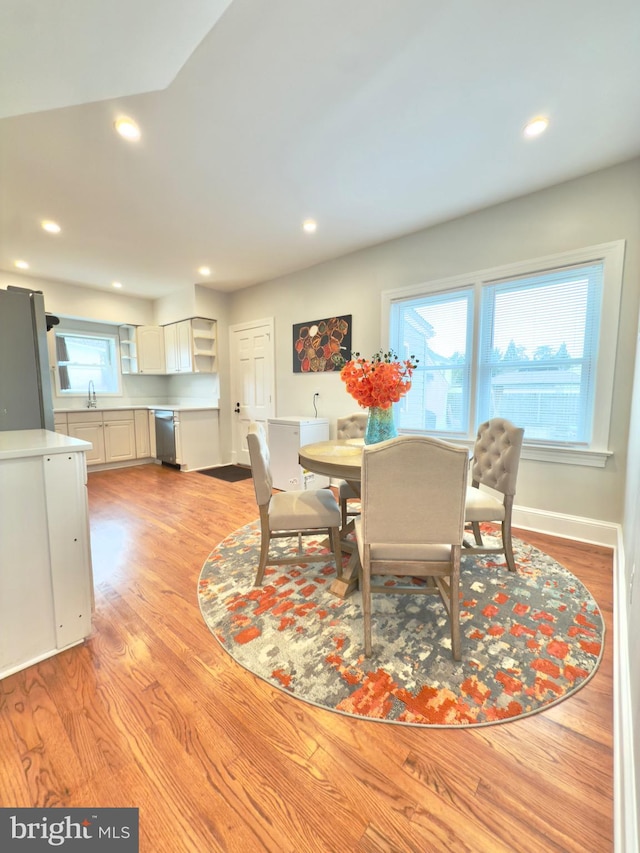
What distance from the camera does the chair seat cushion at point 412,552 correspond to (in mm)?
1486

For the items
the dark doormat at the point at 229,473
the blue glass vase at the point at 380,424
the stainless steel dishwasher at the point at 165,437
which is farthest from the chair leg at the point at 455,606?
the stainless steel dishwasher at the point at 165,437

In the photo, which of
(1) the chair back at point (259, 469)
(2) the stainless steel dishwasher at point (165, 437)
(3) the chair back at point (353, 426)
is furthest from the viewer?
(2) the stainless steel dishwasher at point (165, 437)

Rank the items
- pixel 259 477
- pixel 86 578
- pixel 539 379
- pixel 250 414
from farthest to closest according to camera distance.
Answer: pixel 250 414 → pixel 539 379 → pixel 259 477 → pixel 86 578

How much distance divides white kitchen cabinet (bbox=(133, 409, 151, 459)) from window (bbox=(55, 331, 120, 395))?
2.48 feet

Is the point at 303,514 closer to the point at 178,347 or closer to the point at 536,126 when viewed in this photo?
the point at 536,126

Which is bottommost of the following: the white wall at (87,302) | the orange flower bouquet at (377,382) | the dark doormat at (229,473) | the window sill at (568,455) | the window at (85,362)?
the dark doormat at (229,473)

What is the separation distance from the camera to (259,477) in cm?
195

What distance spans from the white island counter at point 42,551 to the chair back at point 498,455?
2398 mm

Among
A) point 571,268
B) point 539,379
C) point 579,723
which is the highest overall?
point 571,268

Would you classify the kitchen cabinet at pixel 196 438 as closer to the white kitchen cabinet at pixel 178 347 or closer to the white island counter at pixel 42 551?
the white kitchen cabinet at pixel 178 347

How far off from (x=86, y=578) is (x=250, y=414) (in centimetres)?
375

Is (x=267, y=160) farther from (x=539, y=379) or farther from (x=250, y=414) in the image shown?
(x=250, y=414)

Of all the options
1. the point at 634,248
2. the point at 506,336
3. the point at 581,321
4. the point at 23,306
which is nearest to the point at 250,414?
the point at 23,306

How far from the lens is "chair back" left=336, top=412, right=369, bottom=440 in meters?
3.19
